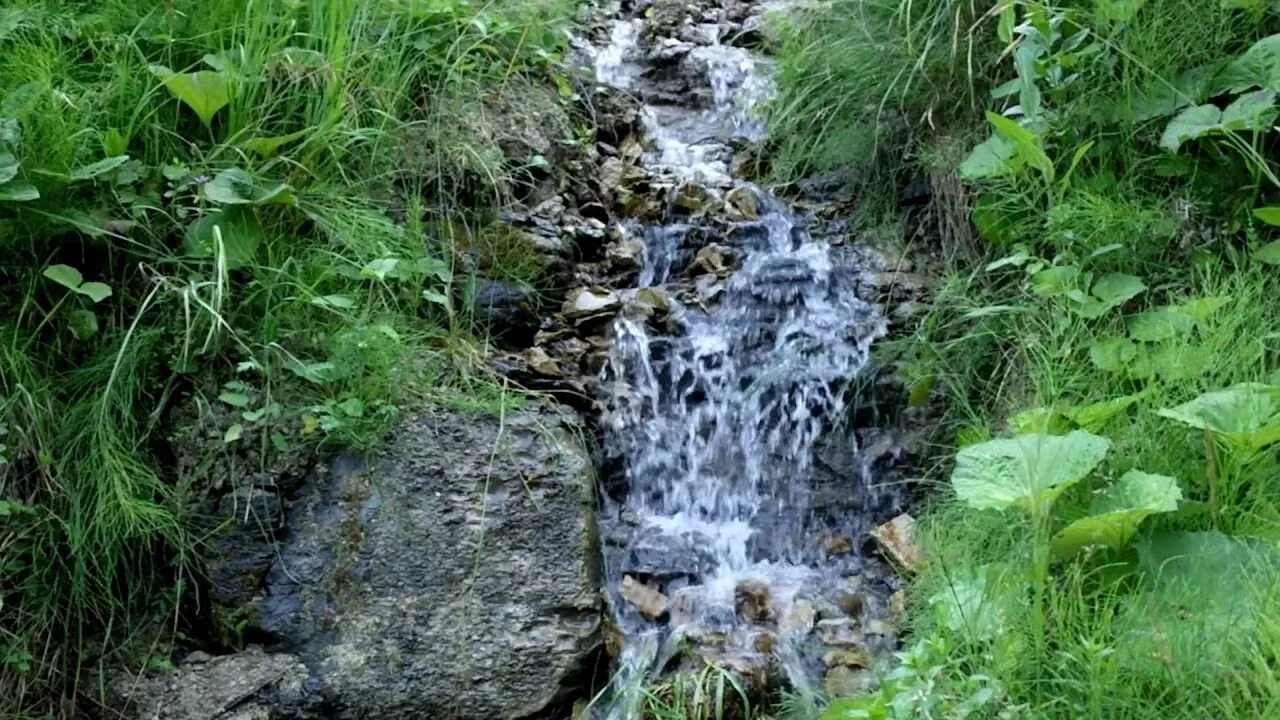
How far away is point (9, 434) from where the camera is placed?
241 cm

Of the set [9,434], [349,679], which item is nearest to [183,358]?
[9,434]

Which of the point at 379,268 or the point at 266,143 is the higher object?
the point at 266,143

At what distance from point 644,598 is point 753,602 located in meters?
0.29

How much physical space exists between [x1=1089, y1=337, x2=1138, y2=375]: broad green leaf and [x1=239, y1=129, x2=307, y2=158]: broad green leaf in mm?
2124

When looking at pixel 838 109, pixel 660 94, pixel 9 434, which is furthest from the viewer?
pixel 660 94

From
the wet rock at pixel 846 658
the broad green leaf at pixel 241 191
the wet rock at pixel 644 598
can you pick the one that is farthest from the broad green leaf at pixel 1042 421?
the broad green leaf at pixel 241 191

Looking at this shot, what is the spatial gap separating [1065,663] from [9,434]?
2280 millimetres

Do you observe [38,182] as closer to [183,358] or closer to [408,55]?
[183,358]

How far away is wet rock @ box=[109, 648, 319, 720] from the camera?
2.40 meters

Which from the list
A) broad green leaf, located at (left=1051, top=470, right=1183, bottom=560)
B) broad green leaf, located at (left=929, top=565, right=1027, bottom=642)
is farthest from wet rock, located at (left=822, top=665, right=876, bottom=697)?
broad green leaf, located at (left=1051, top=470, right=1183, bottom=560)

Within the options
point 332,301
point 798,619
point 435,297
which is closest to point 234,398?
point 332,301

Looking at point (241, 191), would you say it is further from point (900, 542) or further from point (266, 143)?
point (900, 542)

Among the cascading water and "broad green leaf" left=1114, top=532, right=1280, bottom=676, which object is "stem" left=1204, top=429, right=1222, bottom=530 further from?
the cascading water

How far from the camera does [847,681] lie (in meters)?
2.57
